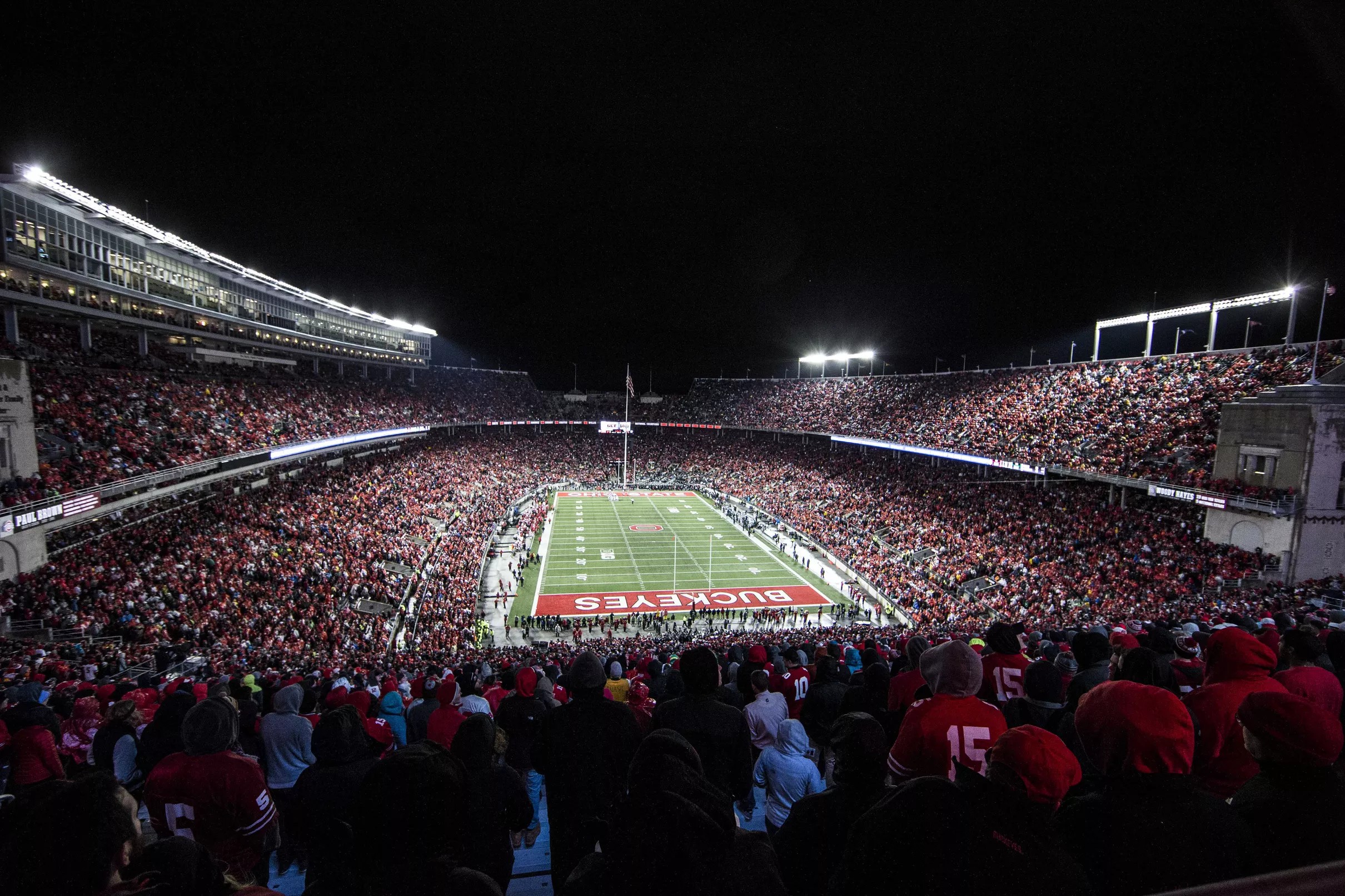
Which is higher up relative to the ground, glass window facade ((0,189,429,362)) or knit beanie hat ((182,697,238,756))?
glass window facade ((0,189,429,362))

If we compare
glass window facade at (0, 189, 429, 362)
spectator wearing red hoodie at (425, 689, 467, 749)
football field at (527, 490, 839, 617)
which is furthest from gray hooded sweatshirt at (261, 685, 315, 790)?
glass window facade at (0, 189, 429, 362)

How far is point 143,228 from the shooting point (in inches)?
1062

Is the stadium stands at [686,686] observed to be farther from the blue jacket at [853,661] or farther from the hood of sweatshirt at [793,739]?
the blue jacket at [853,661]

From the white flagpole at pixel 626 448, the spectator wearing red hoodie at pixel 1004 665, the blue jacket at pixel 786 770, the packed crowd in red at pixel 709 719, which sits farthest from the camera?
the white flagpole at pixel 626 448

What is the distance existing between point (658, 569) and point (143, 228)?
1160 inches

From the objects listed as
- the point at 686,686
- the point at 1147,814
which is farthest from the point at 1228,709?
the point at 686,686

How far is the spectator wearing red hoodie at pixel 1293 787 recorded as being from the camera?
242cm

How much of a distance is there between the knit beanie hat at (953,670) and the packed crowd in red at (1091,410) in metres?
26.0

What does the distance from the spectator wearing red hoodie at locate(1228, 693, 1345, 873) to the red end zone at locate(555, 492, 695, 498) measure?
54.7m

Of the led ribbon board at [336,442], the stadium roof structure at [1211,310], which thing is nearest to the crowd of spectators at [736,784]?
the led ribbon board at [336,442]

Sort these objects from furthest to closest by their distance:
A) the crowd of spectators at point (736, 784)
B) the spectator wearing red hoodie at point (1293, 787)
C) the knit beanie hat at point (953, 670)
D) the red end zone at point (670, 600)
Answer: the red end zone at point (670, 600)
the knit beanie hat at point (953, 670)
the spectator wearing red hoodie at point (1293, 787)
the crowd of spectators at point (736, 784)

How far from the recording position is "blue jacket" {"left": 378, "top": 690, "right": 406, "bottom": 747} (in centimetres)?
622

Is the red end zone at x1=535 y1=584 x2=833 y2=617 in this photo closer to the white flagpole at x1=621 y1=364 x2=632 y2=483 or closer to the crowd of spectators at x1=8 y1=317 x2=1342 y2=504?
the crowd of spectators at x1=8 y1=317 x2=1342 y2=504

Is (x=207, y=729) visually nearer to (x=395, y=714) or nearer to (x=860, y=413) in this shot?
(x=395, y=714)
